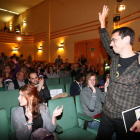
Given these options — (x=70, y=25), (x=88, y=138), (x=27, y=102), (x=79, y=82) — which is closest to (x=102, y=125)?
(x=88, y=138)

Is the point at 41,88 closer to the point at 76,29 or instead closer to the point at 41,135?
the point at 41,135

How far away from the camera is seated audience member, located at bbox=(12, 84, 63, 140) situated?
4.50 ft

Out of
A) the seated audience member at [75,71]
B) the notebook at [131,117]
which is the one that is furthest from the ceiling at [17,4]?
the notebook at [131,117]

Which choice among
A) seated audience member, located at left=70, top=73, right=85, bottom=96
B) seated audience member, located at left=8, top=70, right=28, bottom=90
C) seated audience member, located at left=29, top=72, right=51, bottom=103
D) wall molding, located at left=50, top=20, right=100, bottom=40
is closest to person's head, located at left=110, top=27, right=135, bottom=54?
seated audience member, located at left=29, top=72, right=51, bottom=103

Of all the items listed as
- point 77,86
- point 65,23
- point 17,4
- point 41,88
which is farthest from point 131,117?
point 17,4

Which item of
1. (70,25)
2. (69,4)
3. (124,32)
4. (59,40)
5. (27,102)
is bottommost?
(27,102)

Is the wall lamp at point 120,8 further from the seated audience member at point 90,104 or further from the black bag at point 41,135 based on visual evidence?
the black bag at point 41,135

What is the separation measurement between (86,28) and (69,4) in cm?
234

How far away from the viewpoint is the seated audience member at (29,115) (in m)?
1.37

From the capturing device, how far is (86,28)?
7.49 metres

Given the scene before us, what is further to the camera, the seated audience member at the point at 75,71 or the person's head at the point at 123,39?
the seated audience member at the point at 75,71

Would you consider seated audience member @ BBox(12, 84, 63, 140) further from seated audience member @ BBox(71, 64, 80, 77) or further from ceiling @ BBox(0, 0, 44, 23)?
ceiling @ BBox(0, 0, 44, 23)

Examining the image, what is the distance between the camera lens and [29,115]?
1.41 m

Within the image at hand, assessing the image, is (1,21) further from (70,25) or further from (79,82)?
(79,82)
